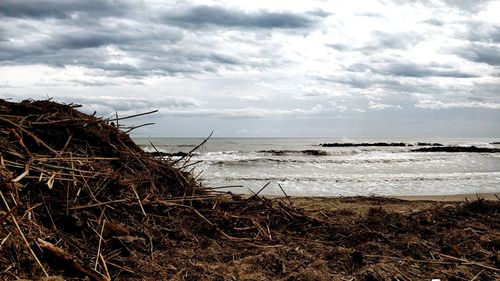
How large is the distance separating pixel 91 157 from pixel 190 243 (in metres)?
1.43

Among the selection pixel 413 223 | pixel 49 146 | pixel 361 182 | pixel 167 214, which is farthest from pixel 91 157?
pixel 361 182

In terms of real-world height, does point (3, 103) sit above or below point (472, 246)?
above

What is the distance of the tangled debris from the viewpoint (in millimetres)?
3424

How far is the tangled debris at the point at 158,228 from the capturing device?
11.2 feet

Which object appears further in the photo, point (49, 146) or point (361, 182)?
point (361, 182)

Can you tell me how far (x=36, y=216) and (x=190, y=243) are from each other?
4.80 ft

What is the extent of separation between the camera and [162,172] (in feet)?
17.9

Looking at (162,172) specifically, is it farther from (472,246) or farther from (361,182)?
(361,182)

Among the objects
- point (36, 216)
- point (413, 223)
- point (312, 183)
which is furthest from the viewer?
point (312, 183)

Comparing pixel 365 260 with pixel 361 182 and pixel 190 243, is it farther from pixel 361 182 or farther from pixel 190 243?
pixel 361 182

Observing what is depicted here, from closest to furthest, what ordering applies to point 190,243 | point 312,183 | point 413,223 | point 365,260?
point 365,260
point 190,243
point 413,223
point 312,183

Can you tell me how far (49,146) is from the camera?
450 cm

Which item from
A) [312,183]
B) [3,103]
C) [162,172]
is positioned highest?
[3,103]

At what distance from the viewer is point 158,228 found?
4.41 meters
